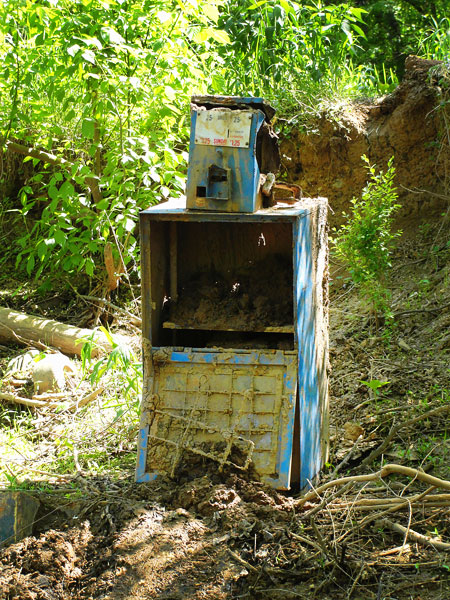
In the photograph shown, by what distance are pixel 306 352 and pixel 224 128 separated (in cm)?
125

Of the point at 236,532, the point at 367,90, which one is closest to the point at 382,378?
the point at 236,532

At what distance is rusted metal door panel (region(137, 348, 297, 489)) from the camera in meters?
3.66

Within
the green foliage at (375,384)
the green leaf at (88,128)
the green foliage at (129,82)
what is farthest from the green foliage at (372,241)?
the green leaf at (88,128)

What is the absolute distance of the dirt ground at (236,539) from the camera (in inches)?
119

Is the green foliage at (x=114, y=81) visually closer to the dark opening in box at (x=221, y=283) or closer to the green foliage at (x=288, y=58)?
the green foliage at (x=288, y=58)

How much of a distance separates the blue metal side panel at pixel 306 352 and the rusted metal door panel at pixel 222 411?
0.36ft

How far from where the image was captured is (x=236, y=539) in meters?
3.28

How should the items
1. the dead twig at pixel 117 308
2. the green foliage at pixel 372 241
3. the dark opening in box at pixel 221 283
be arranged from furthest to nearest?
the dead twig at pixel 117 308 < the green foliage at pixel 372 241 < the dark opening in box at pixel 221 283

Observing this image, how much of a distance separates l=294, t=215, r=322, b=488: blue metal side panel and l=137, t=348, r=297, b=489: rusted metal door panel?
0.36 ft

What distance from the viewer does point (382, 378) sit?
5105 millimetres

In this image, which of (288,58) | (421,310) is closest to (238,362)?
(421,310)

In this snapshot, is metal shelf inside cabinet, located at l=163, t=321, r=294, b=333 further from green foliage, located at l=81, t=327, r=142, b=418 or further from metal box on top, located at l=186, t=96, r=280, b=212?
green foliage, located at l=81, t=327, r=142, b=418

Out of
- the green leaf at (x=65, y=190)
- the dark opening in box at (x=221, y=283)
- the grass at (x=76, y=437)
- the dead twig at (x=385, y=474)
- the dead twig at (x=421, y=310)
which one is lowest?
the grass at (x=76, y=437)

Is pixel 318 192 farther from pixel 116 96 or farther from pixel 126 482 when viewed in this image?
pixel 126 482
